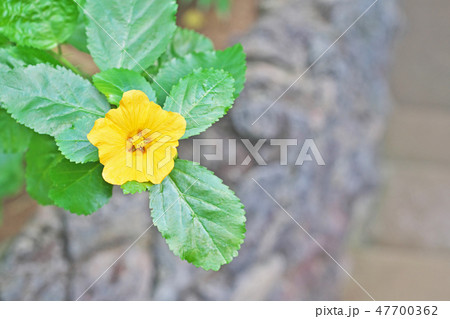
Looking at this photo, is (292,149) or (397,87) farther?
(397,87)

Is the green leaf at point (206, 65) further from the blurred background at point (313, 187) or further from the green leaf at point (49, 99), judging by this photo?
the blurred background at point (313, 187)

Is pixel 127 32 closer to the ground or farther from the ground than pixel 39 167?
farther from the ground

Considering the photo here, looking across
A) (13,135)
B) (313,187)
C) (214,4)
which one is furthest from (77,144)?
(214,4)

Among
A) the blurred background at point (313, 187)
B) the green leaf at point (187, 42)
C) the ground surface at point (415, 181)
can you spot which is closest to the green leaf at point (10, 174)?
the blurred background at point (313, 187)

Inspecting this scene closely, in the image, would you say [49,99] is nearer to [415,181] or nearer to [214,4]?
[214,4]

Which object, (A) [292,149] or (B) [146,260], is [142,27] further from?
(A) [292,149]

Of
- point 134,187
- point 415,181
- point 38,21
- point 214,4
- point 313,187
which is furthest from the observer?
point 415,181

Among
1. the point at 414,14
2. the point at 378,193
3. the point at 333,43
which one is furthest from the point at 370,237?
the point at 414,14
